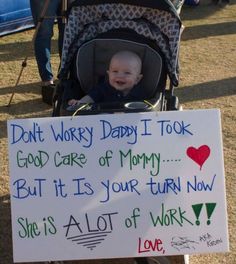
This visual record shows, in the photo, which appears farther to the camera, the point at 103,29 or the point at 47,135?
the point at 103,29

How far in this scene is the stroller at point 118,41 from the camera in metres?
3.11

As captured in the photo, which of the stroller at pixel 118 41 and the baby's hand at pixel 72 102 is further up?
the stroller at pixel 118 41

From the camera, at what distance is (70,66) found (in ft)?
10.6

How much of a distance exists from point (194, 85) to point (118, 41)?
2062 millimetres

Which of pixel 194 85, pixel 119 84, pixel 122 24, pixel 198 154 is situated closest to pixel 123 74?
pixel 119 84

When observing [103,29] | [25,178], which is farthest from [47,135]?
[103,29]

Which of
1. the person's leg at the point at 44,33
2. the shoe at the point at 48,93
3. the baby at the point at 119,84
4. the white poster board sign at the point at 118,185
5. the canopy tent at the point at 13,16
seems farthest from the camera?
the canopy tent at the point at 13,16

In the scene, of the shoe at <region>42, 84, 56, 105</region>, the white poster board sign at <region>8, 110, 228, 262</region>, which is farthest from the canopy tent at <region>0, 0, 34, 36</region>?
the white poster board sign at <region>8, 110, 228, 262</region>

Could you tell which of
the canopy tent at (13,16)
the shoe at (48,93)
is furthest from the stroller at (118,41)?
the canopy tent at (13,16)

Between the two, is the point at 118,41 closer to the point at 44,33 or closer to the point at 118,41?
the point at 118,41

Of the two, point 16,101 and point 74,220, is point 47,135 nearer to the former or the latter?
point 74,220

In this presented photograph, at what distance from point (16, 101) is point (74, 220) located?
2.52 meters

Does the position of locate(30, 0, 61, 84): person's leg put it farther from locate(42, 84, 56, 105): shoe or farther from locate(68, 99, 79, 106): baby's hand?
locate(68, 99, 79, 106): baby's hand

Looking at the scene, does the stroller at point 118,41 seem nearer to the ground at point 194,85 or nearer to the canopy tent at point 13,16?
the ground at point 194,85
